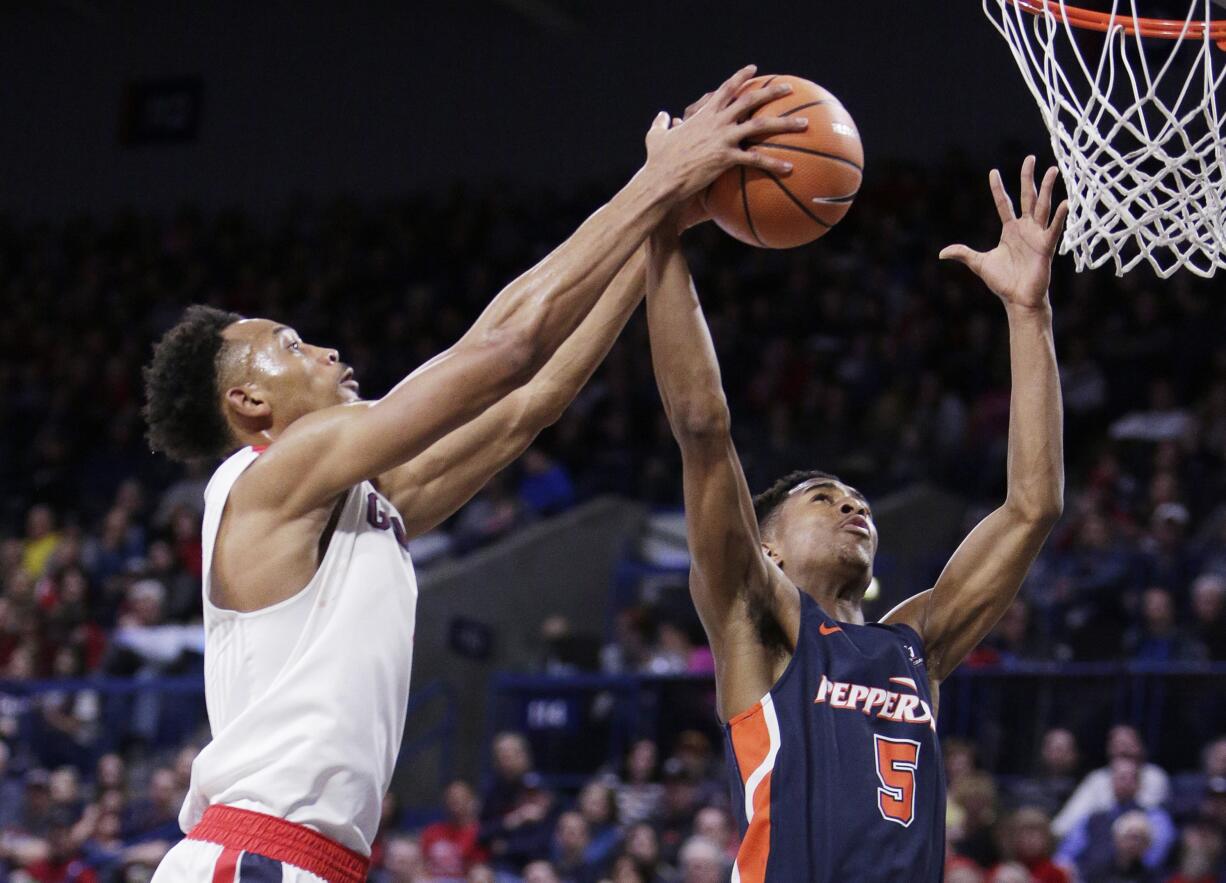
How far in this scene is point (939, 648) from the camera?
3709mm

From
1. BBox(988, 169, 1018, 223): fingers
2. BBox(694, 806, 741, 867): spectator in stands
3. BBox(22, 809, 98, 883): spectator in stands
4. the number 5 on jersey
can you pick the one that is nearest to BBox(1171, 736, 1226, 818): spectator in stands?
BBox(694, 806, 741, 867): spectator in stands

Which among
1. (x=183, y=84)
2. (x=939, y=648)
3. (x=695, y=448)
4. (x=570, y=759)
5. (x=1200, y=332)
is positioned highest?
(x=183, y=84)

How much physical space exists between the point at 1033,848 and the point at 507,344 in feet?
15.2

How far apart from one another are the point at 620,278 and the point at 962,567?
3.14ft

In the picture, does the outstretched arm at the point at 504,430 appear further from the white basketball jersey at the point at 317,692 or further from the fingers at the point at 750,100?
the fingers at the point at 750,100

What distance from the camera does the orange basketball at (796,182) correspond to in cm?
324

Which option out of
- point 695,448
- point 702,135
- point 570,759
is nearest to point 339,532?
point 695,448

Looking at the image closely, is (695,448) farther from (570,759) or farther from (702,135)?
(570,759)

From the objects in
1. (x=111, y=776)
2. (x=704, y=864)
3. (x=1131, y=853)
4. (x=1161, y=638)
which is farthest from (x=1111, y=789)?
(x=111, y=776)

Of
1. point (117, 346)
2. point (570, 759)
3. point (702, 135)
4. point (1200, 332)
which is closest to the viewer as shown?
point (702, 135)

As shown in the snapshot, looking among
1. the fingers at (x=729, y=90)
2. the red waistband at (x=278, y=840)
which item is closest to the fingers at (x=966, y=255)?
the fingers at (x=729, y=90)

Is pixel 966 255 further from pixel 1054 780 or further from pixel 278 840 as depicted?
pixel 1054 780

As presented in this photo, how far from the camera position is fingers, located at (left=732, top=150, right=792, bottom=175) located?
3.12m

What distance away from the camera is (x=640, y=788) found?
8539mm
